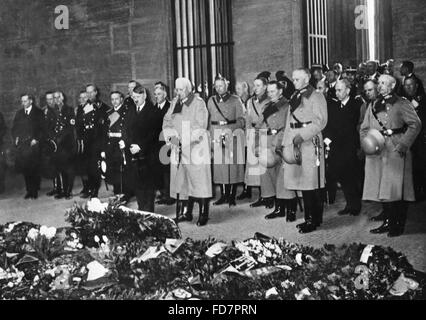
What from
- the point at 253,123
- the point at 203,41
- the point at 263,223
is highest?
the point at 203,41

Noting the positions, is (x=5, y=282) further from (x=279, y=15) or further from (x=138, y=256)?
(x=279, y=15)

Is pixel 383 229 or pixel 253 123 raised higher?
pixel 253 123

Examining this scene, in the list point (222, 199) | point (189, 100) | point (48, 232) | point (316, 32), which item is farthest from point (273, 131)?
point (48, 232)

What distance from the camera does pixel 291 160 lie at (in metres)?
6.70

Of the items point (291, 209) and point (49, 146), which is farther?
point (49, 146)

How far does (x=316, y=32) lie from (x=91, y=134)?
3486 millimetres

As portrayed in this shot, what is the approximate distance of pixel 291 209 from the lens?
7.25 metres

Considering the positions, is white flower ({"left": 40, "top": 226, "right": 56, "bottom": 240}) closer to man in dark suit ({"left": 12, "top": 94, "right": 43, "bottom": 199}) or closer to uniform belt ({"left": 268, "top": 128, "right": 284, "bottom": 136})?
man in dark suit ({"left": 12, "top": 94, "right": 43, "bottom": 199})

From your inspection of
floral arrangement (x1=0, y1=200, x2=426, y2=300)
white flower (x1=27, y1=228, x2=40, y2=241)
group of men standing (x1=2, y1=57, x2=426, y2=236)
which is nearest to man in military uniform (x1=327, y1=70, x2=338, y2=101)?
group of men standing (x1=2, y1=57, x2=426, y2=236)

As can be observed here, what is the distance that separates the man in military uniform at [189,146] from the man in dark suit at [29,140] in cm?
204

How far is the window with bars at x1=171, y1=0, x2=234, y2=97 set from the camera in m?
8.45

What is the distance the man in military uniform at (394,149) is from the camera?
624 centimetres

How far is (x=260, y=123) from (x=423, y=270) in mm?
3687

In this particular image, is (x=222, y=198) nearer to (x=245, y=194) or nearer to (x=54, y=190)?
(x=245, y=194)
